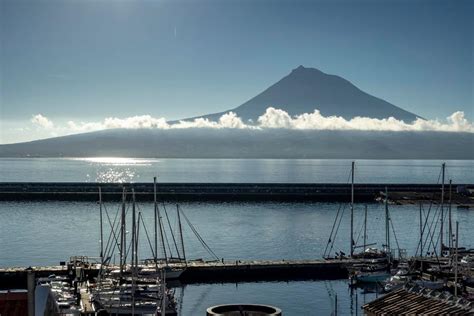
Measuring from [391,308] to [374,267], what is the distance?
26101 millimetres

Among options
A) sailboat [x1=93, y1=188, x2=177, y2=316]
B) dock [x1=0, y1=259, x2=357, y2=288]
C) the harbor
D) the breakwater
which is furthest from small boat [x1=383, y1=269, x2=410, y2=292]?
the breakwater

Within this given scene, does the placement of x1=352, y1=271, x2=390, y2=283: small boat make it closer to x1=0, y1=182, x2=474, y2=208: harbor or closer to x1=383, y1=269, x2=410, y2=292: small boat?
x1=383, y1=269, x2=410, y2=292: small boat

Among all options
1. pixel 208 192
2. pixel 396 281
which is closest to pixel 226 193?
pixel 208 192

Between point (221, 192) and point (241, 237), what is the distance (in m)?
47.5

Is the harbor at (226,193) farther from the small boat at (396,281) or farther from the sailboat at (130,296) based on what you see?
the sailboat at (130,296)

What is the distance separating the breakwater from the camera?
110 metres

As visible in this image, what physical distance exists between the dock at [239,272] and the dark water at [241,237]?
130cm

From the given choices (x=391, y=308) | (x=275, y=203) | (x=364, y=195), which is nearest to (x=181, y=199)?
(x=275, y=203)

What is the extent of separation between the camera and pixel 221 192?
4503 inches

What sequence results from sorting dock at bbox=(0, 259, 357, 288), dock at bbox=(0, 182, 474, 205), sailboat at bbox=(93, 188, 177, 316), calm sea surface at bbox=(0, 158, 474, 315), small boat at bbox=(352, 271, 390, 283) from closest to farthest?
1. sailboat at bbox=(93, 188, 177, 316)
2. calm sea surface at bbox=(0, 158, 474, 315)
3. dock at bbox=(0, 259, 357, 288)
4. small boat at bbox=(352, 271, 390, 283)
5. dock at bbox=(0, 182, 474, 205)

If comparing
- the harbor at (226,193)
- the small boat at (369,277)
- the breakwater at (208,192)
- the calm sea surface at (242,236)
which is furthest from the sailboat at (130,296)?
the breakwater at (208,192)

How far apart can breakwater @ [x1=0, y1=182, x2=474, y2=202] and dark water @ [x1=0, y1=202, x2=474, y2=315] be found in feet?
23.1

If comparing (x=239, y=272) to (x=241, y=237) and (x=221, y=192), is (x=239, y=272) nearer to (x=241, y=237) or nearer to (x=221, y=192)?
(x=241, y=237)

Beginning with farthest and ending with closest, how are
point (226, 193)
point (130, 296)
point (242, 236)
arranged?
point (226, 193) → point (242, 236) → point (130, 296)
